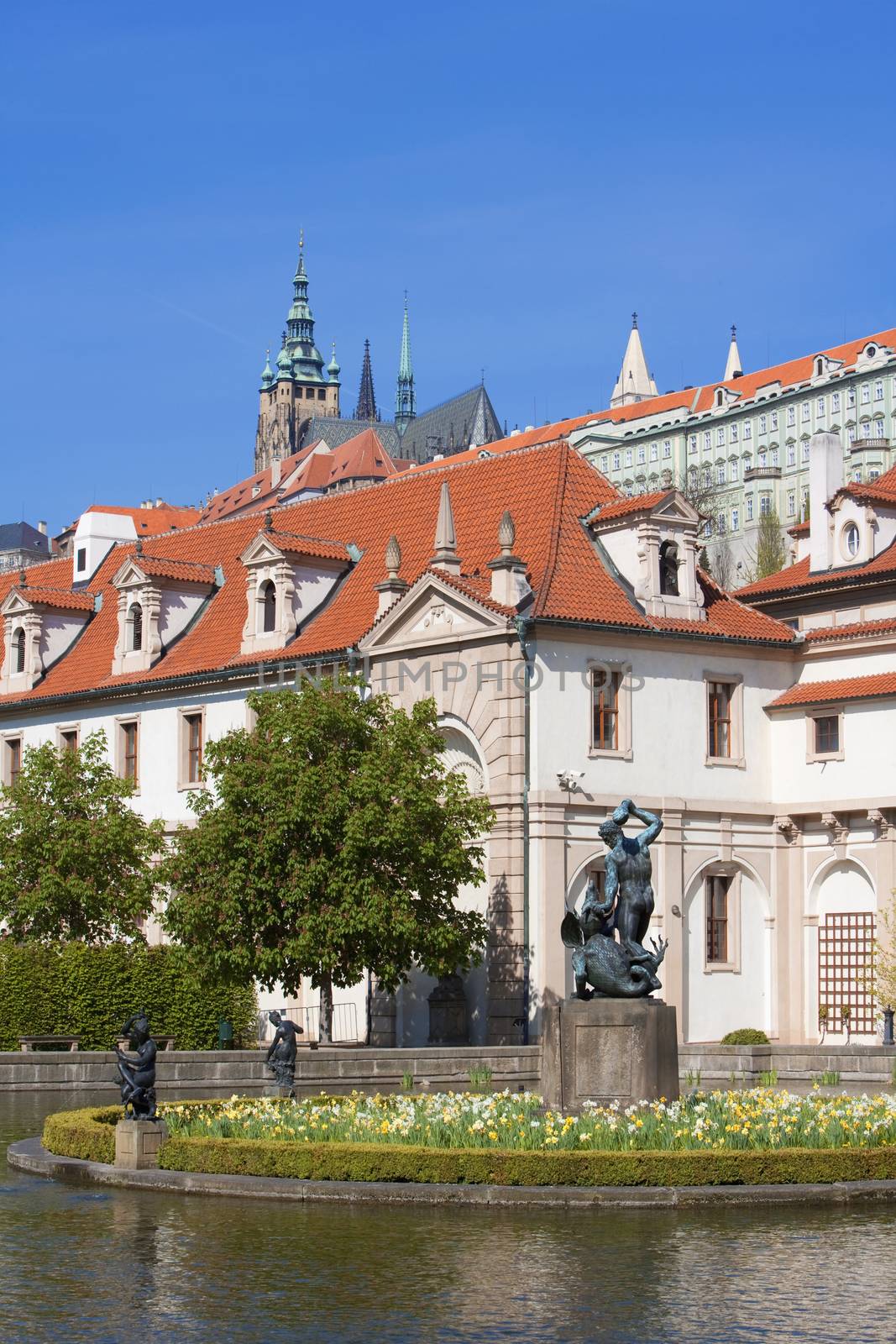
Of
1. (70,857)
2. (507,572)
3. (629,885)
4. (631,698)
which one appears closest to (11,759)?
(70,857)

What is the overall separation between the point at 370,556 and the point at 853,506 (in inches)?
482

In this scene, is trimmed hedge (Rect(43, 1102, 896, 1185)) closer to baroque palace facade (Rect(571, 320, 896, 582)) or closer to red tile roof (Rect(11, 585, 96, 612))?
red tile roof (Rect(11, 585, 96, 612))

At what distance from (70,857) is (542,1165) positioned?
2911 cm

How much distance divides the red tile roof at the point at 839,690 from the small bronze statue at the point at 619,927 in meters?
19.5

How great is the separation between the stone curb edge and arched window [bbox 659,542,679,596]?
27541 mm

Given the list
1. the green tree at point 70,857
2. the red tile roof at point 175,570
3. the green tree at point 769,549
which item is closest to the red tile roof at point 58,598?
the red tile roof at point 175,570

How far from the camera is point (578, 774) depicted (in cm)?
4691

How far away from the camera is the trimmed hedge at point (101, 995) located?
45.4 metres

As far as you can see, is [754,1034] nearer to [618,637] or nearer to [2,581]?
[618,637]

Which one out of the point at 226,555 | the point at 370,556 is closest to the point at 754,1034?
the point at 370,556

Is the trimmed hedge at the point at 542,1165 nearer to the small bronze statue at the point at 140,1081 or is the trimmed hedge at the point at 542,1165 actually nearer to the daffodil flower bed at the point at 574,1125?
the daffodil flower bed at the point at 574,1125

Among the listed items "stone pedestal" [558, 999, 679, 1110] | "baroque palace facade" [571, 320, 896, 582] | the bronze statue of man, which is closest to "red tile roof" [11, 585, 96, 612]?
the bronze statue of man

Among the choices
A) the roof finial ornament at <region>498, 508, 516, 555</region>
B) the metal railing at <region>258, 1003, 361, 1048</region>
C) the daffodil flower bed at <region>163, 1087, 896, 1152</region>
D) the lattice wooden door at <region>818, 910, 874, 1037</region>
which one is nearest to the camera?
the daffodil flower bed at <region>163, 1087, 896, 1152</region>

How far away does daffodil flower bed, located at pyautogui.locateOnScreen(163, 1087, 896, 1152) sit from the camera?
2441cm
